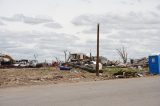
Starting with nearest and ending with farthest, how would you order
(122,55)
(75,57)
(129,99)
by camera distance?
1. (129,99)
2. (75,57)
3. (122,55)

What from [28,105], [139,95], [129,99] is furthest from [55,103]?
[139,95]

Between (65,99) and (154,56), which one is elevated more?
(154,56)

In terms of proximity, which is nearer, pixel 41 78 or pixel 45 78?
pixel 41 78

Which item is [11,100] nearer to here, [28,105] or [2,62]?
[28,105]

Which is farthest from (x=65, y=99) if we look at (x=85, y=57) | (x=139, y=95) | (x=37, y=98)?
(x=85, y=57)

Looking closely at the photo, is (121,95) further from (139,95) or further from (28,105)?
(28,105)

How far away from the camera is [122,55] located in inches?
4808

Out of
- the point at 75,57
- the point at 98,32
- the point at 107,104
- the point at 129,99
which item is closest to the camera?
→ the point at 107,104

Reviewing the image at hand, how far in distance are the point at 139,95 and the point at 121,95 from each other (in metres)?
0.71

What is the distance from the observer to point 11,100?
1409 cm

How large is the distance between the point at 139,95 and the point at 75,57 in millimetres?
69851

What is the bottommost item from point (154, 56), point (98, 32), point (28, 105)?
point (28, 105)

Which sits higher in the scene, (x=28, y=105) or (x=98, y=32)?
(x=98, y=32)

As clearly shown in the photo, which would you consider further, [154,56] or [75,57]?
[75,57]
